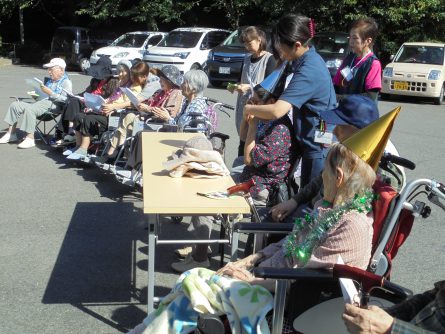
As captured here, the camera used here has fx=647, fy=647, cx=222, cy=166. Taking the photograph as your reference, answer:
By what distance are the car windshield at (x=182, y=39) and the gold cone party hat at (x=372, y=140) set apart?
1785 cm

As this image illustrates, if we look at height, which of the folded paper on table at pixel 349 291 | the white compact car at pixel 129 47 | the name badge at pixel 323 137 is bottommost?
the white compact car at pixel 129 47

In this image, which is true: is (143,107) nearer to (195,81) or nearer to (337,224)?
(195,81)

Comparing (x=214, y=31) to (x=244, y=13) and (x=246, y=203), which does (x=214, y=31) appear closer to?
(x=244, y=13)

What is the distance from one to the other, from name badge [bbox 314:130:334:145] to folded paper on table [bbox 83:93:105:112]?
444cm

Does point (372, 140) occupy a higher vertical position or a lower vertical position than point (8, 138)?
higher

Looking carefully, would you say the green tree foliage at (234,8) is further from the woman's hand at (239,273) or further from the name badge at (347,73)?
the woman's hand at (239,273)

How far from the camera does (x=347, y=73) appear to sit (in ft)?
17.6

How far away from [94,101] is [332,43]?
1173 centimetres

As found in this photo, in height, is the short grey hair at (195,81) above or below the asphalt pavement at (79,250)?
above

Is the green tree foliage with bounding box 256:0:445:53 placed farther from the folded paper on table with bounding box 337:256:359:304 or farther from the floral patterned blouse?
the folded paper on table with bounding box 337:256:359:304

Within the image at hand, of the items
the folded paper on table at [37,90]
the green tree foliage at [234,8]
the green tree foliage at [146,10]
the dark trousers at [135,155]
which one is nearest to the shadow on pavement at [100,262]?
the dark trousers at [135,155]

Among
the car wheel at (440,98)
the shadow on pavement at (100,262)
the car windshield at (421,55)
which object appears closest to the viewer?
the shadow on pavement at (100,262)

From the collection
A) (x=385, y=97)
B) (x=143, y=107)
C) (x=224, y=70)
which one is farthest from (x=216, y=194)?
(x=385, y=97)

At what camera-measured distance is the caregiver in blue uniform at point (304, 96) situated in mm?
4066
